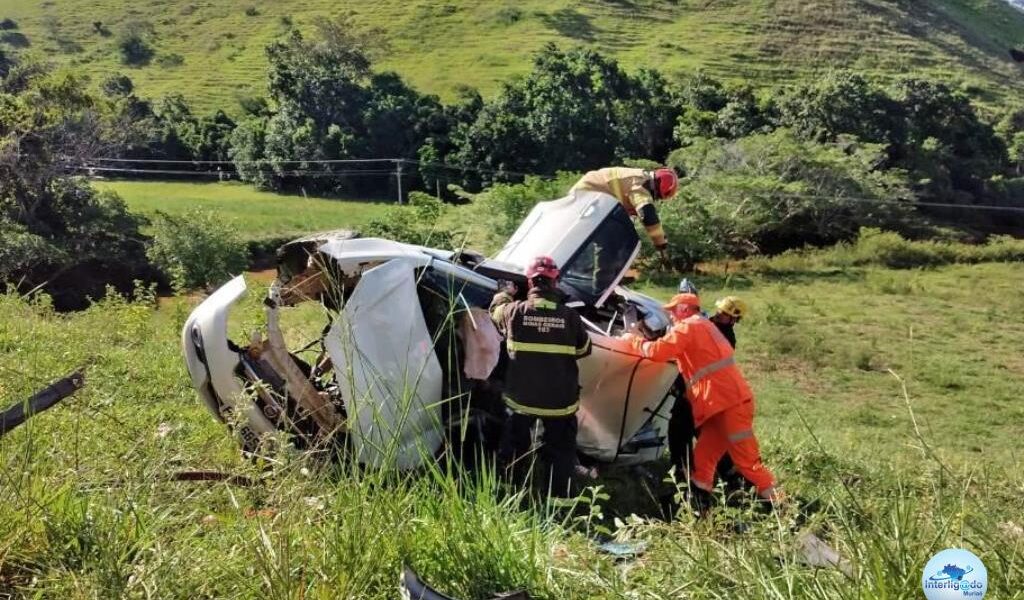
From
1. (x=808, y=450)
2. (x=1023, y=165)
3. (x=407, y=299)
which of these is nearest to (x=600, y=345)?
(x=407, y=299)

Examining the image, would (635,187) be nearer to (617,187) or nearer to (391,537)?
(617,187)

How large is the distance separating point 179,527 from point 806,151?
91.5 feet

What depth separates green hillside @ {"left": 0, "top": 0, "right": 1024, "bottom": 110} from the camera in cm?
5578

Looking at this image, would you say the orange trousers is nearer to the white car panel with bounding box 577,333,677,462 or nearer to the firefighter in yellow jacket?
the white car panel with bounding box 577,333,677,462

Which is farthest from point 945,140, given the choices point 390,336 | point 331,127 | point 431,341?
point 390,336

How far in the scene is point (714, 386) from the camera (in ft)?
16.3

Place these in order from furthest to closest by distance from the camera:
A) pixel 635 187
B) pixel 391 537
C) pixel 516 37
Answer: pixel 516 37 < pixel 635 187 < pixel 391 537

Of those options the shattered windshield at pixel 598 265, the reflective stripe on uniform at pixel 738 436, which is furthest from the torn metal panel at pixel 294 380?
the reflective stripe on uniform at pixel 738 436

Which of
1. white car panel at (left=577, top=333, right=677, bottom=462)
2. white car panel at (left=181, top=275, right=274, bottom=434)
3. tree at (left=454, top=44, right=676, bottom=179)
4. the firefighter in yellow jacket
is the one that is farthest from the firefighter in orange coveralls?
tree at (left=454, top=44, right=676, bottom=179)

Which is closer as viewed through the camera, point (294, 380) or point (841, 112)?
point (294, 380)

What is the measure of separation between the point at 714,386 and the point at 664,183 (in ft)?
5.35

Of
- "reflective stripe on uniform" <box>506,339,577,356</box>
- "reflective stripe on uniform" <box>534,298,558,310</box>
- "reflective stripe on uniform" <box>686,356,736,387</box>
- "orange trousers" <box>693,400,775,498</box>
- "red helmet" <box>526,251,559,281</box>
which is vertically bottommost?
"orange trousers" <box>693,400,775,498</box>

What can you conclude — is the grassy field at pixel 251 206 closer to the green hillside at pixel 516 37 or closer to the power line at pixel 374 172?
the power line at pixel 374 172

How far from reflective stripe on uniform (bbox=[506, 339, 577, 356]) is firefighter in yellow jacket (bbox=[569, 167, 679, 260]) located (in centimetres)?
145
